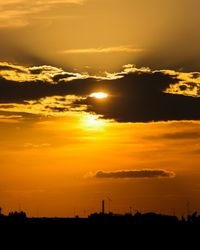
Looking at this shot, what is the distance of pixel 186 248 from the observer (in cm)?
19438

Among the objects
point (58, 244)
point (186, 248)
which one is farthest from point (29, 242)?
point (186, 248)

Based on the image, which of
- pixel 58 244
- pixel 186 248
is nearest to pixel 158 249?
pixel 186 248

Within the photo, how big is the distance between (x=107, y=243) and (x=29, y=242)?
1767 centimetres

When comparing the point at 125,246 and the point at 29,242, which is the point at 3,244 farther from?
the point at 125,246

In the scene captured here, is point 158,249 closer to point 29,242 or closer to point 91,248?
point 91,248

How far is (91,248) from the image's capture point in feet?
634

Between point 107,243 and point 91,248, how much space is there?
287 inches

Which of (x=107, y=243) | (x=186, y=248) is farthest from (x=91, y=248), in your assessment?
(x=186, y=248)

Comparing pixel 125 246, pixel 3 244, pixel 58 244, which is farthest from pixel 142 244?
pixel 3 244

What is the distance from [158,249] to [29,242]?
28.2 m

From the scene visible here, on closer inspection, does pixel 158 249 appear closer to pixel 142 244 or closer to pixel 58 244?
pixel 142 244

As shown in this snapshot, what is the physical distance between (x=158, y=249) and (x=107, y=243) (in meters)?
12.4

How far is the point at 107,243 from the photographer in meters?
200

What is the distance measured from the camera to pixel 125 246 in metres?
197
